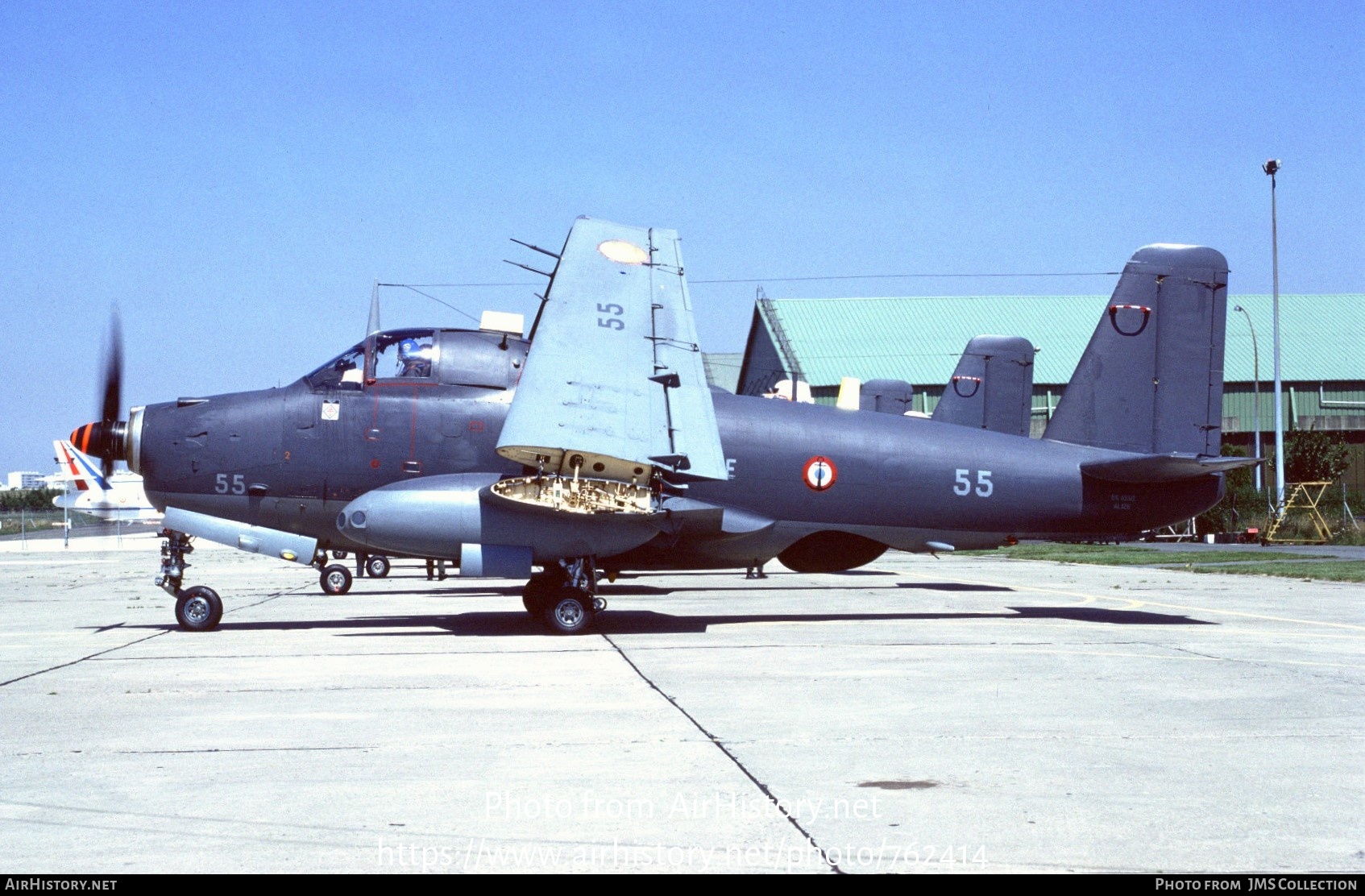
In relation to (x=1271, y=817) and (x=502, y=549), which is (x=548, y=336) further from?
(x=1271, y=817)

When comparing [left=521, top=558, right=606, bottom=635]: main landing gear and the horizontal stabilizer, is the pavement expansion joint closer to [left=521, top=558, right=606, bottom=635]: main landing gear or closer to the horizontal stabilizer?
[left=521, top=558, right=606, bottom=635]: main landing gear

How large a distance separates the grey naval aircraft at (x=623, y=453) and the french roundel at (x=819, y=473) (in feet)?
0.08

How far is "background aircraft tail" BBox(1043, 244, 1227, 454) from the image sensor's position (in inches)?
656

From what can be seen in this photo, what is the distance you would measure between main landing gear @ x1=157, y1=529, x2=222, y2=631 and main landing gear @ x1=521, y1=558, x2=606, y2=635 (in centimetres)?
401

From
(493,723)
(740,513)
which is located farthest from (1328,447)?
(493,723)

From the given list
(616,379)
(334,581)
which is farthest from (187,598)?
(334,581)

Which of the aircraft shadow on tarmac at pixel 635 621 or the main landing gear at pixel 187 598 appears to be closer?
the main landing gear at pixel 187 598

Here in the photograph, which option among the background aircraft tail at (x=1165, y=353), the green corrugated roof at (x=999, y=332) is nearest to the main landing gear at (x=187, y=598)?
→ the background aircraft tail at (x=1165, y=353)

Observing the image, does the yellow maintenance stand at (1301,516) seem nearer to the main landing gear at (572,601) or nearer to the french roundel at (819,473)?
the french roundel at (819,473)

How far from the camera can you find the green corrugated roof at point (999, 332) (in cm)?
7050

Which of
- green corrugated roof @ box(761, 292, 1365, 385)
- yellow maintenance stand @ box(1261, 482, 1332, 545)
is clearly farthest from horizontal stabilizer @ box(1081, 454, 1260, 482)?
green corrugated roof @ box(761, 292, 1365, 385)

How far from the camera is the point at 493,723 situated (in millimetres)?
8477

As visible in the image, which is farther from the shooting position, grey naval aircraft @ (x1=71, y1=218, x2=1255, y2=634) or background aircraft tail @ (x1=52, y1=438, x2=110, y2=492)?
background aircraft tail @ (x1=52, y1=438, x2=110, y2=492)

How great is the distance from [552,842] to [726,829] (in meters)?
0.77
